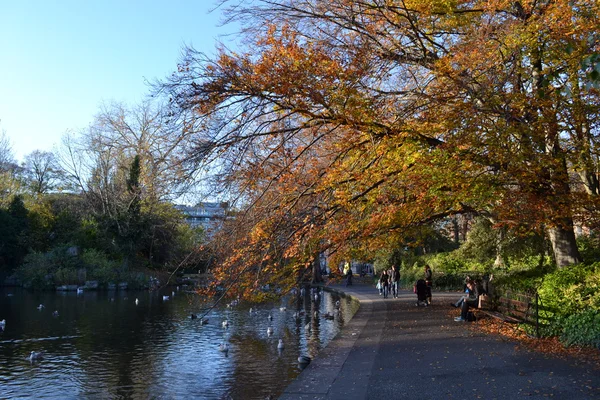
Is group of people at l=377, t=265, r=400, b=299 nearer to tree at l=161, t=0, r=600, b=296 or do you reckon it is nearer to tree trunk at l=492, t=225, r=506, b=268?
tree trunk at l=492, t=225, r=506, b=268

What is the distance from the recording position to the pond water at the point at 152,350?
1059 centimetres

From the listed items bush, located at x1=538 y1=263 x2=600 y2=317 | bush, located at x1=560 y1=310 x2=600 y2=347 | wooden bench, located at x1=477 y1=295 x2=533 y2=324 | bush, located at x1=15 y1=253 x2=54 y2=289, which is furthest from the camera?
bush, located at x1=15 y1=253 x2=54 y2=289

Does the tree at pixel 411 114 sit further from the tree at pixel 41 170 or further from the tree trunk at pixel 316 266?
the tree at pixel 41 170

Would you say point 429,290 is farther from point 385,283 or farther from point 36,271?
point 36,271

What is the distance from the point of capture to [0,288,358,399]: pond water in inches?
417

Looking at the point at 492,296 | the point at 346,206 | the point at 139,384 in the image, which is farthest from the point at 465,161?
the point at 139,384

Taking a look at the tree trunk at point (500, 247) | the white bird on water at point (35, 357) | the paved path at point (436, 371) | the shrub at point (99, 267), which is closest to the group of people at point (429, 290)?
the paved path at point (436, 371)

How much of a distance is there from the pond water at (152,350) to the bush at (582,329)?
5590 millimetres

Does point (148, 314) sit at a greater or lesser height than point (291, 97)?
lesser

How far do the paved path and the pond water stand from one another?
4.81 feet

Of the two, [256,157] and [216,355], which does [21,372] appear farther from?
[256,157]

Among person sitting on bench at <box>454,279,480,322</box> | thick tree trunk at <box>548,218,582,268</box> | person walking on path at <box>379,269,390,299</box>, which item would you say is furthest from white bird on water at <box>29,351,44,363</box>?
person walking on path at <box>379,269,390,299</box>

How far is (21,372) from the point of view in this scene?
11.7 meters

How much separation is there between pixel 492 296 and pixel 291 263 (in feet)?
25.0
